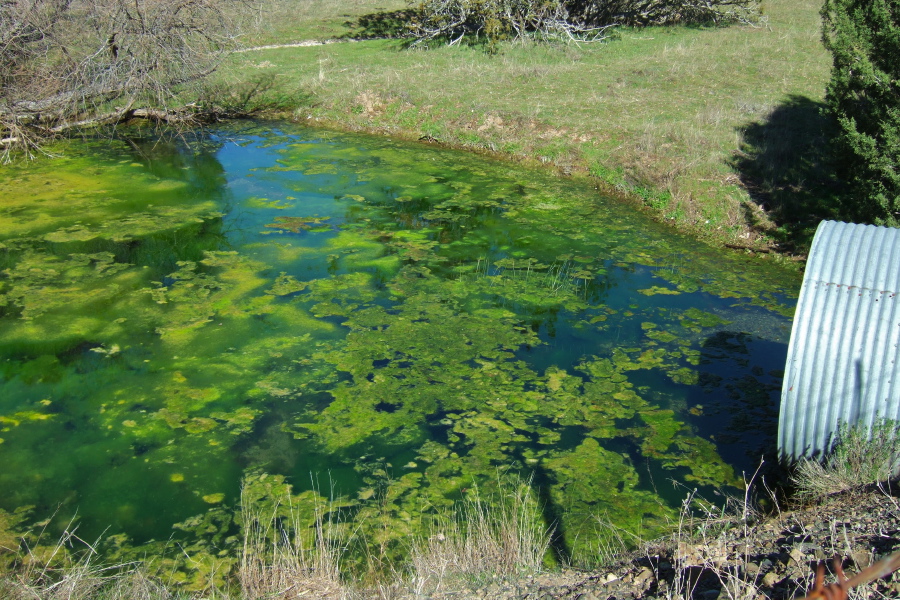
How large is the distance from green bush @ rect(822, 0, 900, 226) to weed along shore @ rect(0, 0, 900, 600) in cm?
60

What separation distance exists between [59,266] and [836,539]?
730 centimetres

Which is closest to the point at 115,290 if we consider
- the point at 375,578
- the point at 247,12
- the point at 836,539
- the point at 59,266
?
the point at 59,266

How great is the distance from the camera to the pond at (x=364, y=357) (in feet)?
14.9

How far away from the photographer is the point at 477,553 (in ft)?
11.9

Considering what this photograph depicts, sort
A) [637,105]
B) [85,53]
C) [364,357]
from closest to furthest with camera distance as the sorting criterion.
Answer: [364,357] → [85,53] → [637,105]

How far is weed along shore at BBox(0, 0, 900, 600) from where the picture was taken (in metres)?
3.85

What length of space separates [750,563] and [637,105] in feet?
33.6

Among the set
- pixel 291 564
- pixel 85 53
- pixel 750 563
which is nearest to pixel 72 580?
pixel 291 564

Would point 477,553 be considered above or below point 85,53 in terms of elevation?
below

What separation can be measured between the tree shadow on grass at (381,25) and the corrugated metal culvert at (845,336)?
15.2 m

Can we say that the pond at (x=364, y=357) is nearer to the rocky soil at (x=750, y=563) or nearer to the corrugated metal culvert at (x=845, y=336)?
the rocky soil at (x=750, y=563)

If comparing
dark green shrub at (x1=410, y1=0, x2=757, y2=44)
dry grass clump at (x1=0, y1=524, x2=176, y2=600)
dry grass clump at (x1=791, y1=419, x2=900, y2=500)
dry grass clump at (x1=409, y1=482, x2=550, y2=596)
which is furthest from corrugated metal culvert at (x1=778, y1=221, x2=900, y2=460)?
dark green shrub at (x1=410, y1=0, x2=757, y2=44)

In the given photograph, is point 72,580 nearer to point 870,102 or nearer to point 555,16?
point 870,102

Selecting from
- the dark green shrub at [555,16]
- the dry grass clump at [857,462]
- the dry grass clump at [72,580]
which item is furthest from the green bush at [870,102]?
the dark green shrub at [555,16]
